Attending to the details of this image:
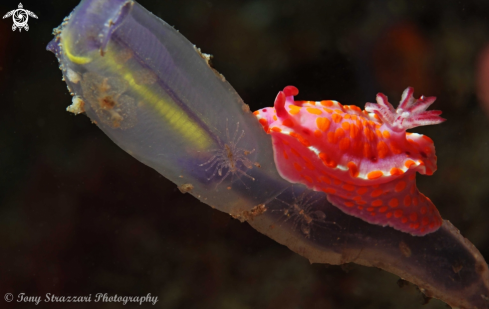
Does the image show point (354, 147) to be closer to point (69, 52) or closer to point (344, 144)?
point (344, 144)

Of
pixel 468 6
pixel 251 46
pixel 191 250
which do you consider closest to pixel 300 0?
pixel 251 46

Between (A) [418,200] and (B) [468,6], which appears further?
(B) [468,6]

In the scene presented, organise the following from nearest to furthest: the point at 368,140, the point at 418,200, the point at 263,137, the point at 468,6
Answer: the point at 368,140 → the point at 263,137 → the point at 418,200 → the point at 468,6

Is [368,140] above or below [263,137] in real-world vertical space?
below

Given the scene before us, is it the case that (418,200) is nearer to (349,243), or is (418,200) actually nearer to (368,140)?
(349,243)

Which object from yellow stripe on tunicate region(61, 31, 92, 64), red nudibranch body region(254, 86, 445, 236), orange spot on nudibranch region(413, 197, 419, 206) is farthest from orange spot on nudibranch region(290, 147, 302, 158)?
yellow stripe on tunicate region(61, 31, 92, 64)

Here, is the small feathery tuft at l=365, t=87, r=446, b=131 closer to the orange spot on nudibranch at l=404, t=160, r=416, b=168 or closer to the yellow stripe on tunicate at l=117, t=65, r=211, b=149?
the orange spot on nudibranch at l=404, t=160, r=416, b=168

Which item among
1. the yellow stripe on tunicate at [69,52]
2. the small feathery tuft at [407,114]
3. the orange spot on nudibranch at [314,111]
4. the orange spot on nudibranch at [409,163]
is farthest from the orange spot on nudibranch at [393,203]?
the yellow stripe on tunicate at [69,52]

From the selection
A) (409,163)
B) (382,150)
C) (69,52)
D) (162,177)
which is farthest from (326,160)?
(162,177)

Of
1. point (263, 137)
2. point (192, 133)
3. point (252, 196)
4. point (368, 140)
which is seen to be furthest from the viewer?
point (252, 196)
